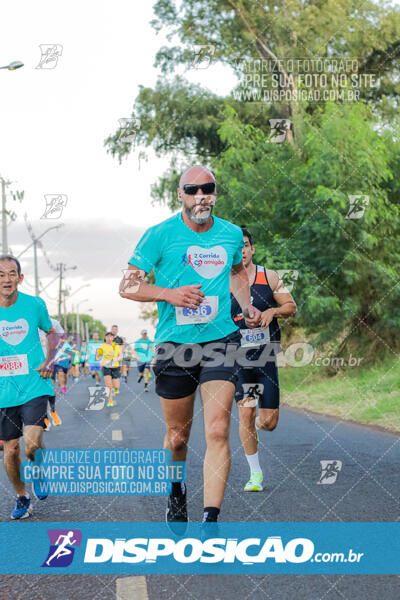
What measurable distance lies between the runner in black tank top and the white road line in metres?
2.71

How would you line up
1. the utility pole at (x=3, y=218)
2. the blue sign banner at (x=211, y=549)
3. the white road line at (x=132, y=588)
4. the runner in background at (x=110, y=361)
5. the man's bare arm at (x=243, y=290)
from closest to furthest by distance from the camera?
the white road line at (x=132, y=588) < the blue sign banner at (x=211, y=549) < the man's bare arm at (x=243, y=290) < the runner in background at (x=110, y=361) < the utility pole at (x=3, y=218)

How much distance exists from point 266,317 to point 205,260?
1.52m

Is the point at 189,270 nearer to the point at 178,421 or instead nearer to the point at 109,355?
the point at 178,421

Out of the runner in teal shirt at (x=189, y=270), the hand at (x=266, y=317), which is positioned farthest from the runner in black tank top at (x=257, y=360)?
the runner in teal shirt at (x=189, y=270)

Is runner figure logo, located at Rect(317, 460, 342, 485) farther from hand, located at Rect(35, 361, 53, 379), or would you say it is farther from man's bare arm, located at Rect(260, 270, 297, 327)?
hand, located at Rect(35, 361, 53, 379)

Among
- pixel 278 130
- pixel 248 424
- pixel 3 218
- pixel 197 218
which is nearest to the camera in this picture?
pixel 197 218

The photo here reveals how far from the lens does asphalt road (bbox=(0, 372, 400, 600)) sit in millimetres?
4105

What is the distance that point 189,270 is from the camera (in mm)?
4953

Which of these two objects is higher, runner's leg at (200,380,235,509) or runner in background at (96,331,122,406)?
runner's leg at (200,380,235,509)

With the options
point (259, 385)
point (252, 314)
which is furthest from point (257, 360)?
point (252, 314)

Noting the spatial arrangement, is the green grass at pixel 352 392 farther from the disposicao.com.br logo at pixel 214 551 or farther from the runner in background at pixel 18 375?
the disposicao.com.br logo at pixel 214 551

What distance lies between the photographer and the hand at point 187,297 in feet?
15.6

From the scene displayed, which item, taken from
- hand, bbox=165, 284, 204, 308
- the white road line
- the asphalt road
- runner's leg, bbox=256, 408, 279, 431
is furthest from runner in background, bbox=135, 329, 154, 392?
the white road line

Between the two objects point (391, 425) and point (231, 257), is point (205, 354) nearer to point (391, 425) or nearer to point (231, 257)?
A: point (231, 257)
